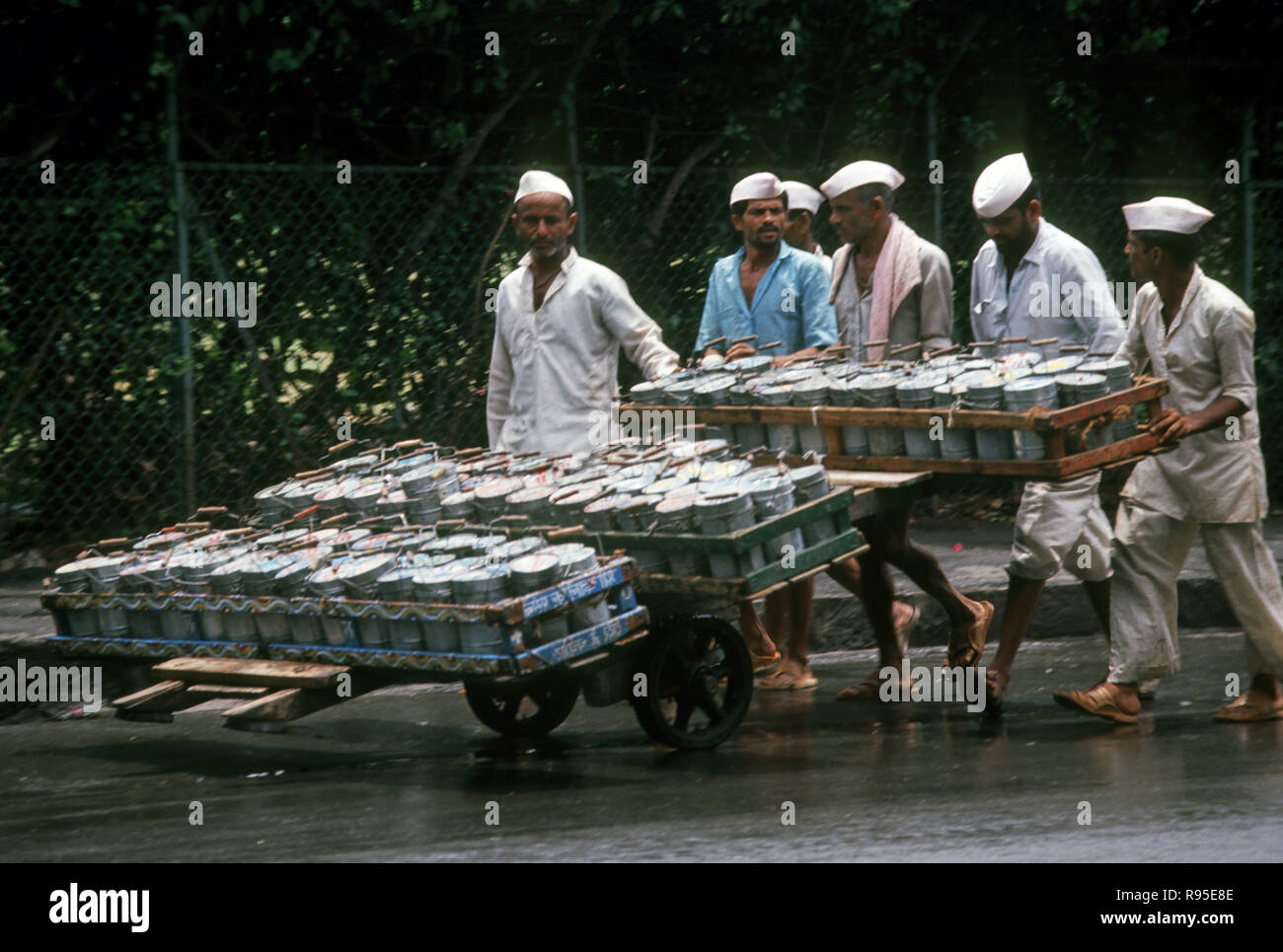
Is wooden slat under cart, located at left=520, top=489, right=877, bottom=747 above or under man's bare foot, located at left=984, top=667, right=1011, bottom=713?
above

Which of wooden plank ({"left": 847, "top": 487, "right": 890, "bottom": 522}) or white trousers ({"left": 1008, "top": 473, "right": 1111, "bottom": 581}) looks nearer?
wooden plank ({"left": 847, "top": 487, "right": 890, "bottom": 522})

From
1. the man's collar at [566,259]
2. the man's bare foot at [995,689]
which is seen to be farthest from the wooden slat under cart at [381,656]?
the man's collar at [566,259]

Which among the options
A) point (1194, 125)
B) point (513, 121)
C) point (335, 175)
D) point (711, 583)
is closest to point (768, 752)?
point (711, 583)

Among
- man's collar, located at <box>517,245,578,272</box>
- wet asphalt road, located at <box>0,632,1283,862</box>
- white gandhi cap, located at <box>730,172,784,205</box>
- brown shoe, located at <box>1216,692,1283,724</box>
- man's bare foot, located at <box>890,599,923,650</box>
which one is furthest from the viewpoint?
white gandhi cap, located at <box>730,172,784,205</box>

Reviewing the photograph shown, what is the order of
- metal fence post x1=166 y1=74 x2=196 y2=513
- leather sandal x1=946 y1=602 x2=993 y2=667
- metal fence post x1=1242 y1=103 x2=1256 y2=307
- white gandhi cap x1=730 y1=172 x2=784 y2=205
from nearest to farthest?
leather sandal x1=946 y1=602 x2=993 y2=667 → white gandhi cap x1=730 y1=172 x2=784 y2=205 → metal fence post x1=166 y1=74 x2=196 y2=513 → metal fence post x1=1242 y1=103 x2=1256 y2=307

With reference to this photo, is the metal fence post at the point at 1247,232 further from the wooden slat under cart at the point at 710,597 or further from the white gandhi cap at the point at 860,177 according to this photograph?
the wooden slat under cart at the point at 710,597

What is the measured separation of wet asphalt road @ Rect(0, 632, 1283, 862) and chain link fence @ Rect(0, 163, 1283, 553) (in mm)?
1908

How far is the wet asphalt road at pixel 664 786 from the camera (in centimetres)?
554

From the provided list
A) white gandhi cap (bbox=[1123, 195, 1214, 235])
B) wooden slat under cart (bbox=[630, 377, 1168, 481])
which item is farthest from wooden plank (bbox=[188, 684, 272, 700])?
white gandhi cap (bbox=[1123, 195, 1214, 235])

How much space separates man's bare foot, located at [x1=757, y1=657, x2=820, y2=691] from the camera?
27.1 ft

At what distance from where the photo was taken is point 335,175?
32.3 ft

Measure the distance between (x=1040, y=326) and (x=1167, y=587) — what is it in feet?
3.80

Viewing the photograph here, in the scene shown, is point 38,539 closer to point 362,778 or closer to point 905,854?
point 362,778

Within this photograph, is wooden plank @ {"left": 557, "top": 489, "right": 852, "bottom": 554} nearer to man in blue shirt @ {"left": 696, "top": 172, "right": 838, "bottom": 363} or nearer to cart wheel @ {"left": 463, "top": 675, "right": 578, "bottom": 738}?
cart wheel @ {"left": 463, "top": 675, "right": 578, "bottom": 738}
